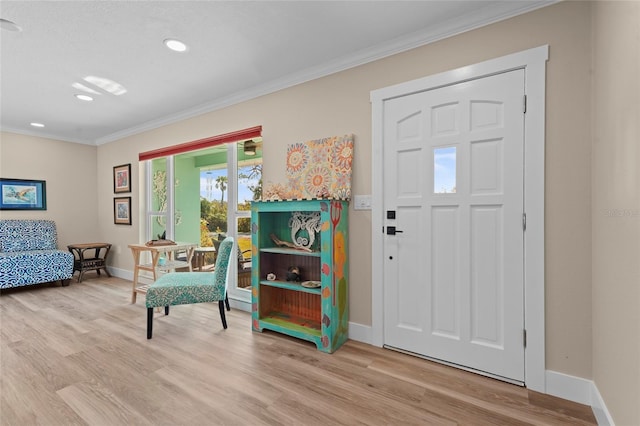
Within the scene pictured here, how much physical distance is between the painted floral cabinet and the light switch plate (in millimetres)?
94

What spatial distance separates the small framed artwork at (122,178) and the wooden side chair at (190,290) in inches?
108

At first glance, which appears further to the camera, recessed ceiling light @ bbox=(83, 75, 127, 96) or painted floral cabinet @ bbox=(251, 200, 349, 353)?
recessed ceiling light @ bbox=(83, 75, 127, 96)

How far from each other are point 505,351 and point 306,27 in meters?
2.59

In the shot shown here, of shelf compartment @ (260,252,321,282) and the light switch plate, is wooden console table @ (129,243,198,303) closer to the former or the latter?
shelf compartment @ (260,252,321,282)

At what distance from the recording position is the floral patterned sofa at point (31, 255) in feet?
12.8

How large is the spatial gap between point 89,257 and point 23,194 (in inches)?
52.9

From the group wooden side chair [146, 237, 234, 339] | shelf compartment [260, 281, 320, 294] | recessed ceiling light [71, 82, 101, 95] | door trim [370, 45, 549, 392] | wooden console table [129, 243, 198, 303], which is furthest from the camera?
wooden console table [129, 243, 198, 303]

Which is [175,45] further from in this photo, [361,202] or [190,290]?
[190,290]

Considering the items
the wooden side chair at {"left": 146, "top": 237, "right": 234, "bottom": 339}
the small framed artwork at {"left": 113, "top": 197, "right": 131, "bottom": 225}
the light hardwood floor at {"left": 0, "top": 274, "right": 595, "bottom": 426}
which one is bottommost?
the light hardwood floor at {"left": 0, "top": 274, "right": 595, "bottom": 426}

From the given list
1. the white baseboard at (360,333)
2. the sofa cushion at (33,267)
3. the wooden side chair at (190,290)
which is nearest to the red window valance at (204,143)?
the wooden side chair at (190,290)

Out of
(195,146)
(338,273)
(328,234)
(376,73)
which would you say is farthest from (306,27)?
(195,146)

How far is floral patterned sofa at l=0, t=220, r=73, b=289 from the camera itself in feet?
12.8

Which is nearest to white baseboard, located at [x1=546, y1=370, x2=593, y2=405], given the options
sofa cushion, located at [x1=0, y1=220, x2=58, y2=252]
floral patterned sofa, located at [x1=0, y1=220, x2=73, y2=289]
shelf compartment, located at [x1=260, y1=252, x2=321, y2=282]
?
shelf compartment, located at [x1=260, y1=252, x2=321, y2=282]

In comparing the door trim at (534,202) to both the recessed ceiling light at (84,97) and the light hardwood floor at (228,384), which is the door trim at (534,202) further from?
the recessed ceiling light at (84,97)
